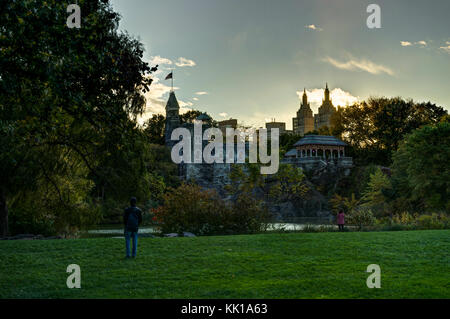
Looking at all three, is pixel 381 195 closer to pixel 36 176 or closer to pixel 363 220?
pixel 363 220

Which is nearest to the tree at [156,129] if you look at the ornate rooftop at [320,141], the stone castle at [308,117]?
the ornate rooftop at [320,141]

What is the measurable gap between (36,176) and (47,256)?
309 inches

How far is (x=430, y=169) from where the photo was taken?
3061cm

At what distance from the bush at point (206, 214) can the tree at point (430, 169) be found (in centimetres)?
1463

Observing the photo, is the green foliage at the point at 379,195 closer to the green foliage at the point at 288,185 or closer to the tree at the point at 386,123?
the green foliage at the point at 288,185

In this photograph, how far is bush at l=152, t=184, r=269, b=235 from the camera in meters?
20.9

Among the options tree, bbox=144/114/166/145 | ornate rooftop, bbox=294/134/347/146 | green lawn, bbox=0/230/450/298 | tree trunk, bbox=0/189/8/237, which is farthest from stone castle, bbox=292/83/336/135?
green lawn, bbox=0/230/450/298

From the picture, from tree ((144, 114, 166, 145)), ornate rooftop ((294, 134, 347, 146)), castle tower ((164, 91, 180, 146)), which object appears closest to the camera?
castle tower ((164, 91, 180, 146))

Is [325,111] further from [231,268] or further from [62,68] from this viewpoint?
[62,68]

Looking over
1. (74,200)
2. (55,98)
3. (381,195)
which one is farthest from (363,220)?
(55,98)

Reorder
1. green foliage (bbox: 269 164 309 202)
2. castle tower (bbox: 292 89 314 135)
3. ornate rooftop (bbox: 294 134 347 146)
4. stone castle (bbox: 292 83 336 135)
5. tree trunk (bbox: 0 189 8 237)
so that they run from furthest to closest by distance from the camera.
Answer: castle tower (bbox: 292 89 314 135)
stone castle (bbox: 292 83 336 135)
ornate rooftop (bbox: 294 134 347 146)
green foliage (bbox: 269 164 309 202)
tree trunk (bbox: 0 189 8 237)

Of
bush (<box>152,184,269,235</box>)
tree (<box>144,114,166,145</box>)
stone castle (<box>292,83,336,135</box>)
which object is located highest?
stone castle (<box>292,83,336,135</box>)

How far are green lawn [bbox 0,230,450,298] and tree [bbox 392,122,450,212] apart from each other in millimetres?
16402

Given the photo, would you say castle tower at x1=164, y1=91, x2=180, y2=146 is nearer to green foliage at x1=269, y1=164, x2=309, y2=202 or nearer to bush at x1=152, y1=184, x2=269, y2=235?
green foliage at x1=269, y1=164, x2=309, y2=202
